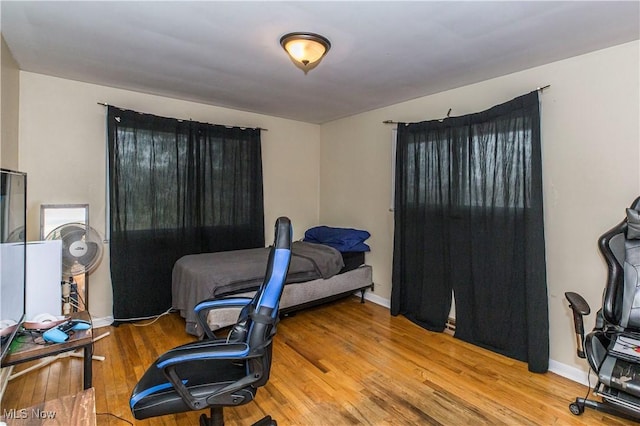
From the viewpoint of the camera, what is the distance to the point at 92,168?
3273mm

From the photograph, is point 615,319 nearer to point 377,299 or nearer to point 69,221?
point 377,299

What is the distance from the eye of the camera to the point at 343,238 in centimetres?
404

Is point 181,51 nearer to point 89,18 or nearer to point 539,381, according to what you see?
point 89,18

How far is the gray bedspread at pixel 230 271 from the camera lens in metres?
2.91

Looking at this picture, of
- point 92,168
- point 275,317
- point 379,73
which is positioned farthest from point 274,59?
point 92,168

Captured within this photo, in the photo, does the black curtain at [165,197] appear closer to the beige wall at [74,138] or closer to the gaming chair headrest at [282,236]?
the beige wall at [74,138]

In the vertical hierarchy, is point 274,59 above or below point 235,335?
above

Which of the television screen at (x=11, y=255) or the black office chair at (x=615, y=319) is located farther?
the black office chair at (x=615, y=319)

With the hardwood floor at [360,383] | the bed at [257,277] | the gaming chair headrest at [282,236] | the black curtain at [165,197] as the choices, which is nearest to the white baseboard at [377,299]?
the bed at [257,277]

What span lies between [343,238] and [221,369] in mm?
2564

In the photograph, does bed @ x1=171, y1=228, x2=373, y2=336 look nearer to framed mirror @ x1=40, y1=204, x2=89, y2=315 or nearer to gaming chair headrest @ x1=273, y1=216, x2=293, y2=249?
framed mirror @ x1=40, y1=204, x2=89, y2=315

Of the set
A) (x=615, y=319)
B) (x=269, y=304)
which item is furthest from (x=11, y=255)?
(x=615, y=319)

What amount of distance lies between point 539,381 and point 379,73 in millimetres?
2716

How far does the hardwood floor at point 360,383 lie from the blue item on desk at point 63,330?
20.8 inches
